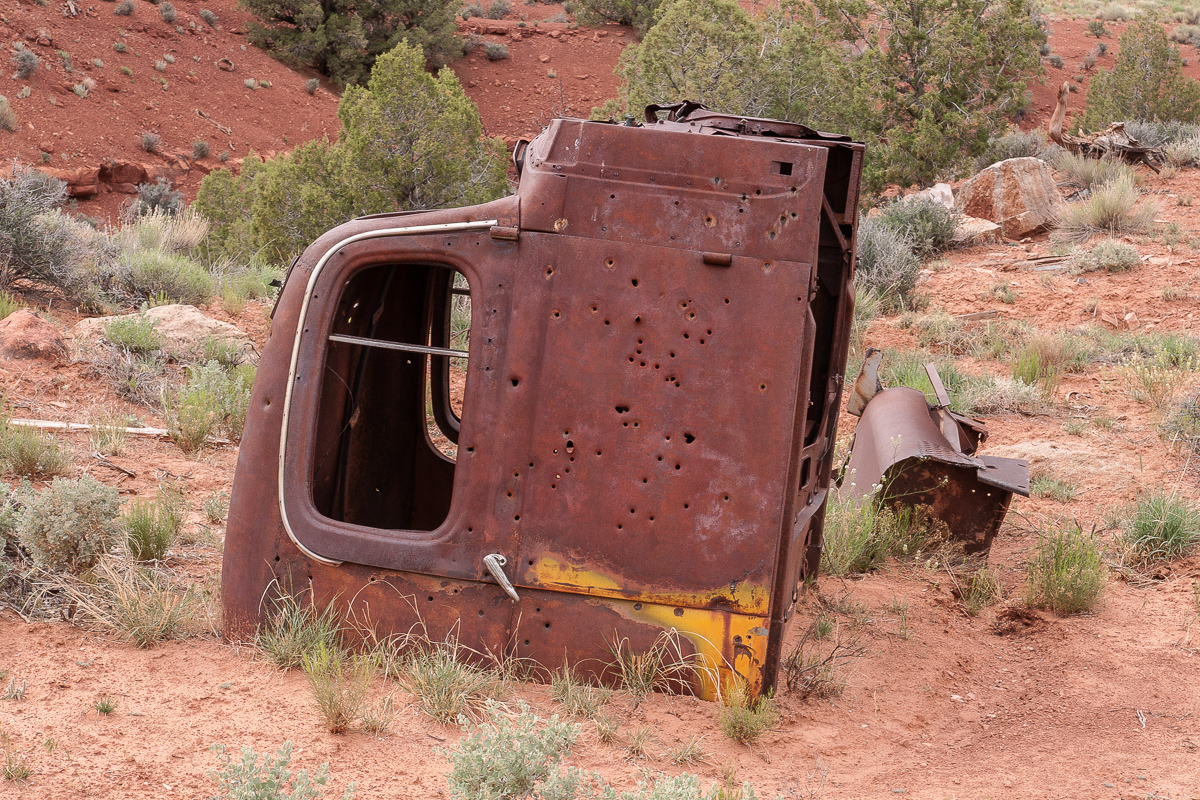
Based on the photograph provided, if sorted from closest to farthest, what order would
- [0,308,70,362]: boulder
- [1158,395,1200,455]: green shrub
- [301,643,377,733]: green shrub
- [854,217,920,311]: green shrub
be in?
[301,643,377,733]: green shrub, [1158,395,1200,455]: green shrub, [0,308,70,362]: boulder, [854,217,920,311]: green shrub

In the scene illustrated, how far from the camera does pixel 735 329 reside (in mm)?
3072

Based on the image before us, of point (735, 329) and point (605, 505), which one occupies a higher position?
point (735, 329)

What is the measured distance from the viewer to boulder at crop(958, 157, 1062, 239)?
1366 cm

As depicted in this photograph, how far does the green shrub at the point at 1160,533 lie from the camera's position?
5074 millimetres

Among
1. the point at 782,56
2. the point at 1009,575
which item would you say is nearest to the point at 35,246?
the point at 1009,575

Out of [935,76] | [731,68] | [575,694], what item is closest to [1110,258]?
[935,76]

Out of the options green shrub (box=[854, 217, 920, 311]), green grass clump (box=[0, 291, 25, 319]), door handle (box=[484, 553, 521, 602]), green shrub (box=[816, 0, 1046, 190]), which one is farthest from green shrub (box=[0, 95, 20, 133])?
door handle (box=[484, 553, 521, 602])

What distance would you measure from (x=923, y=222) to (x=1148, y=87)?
1104 cm

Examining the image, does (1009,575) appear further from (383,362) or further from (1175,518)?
(383,362)

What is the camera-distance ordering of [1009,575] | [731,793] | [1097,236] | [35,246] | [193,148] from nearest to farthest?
[731,793] → [1009,575] → [35,246] → [1097,236] → [193,148]

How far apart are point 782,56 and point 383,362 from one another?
11.6m

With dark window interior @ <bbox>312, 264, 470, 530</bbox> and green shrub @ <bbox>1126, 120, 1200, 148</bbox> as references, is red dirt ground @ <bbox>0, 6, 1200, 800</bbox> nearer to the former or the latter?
dark window interior @ <bbox>312, 264, 470, 530</bbox>

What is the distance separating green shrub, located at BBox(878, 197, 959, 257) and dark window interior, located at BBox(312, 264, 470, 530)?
9.53 metres

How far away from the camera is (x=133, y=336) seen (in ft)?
23.5
